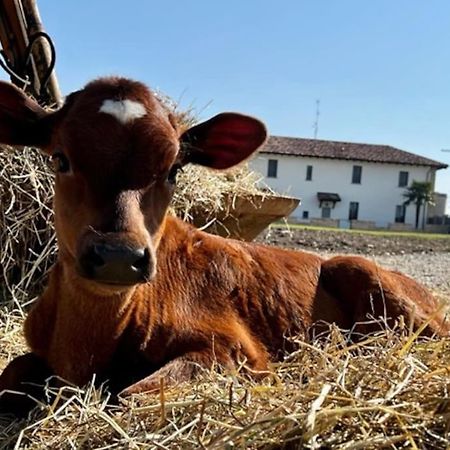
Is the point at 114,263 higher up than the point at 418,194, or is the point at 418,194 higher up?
the point at 418,194

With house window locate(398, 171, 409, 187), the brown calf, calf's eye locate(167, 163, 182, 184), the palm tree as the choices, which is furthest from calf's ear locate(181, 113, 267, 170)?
house window locate(398, 171, 409, 187)

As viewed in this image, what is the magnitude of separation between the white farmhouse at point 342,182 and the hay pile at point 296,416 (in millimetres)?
61539

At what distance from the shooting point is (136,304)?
3.26 metres

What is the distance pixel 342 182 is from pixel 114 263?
6370cm

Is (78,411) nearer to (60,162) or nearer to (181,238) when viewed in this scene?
(60,162)

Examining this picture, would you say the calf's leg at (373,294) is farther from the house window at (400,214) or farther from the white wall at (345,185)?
the house window at (400,214)

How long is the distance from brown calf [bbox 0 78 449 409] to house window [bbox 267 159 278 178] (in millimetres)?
60969

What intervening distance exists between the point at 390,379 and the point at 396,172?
66.5 m

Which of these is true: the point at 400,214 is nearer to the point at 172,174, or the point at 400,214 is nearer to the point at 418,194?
the point at 418,194

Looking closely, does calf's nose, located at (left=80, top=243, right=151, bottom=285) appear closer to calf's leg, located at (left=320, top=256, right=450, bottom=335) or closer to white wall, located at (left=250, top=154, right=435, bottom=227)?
calf's leg, located at (left=320, top=256, right=450, bottom=335)

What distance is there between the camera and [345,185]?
6506cm

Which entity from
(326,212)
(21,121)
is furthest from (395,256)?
(326,212)

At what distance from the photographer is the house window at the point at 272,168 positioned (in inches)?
2552

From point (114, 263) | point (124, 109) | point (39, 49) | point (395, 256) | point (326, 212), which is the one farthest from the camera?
point (326, 212)
